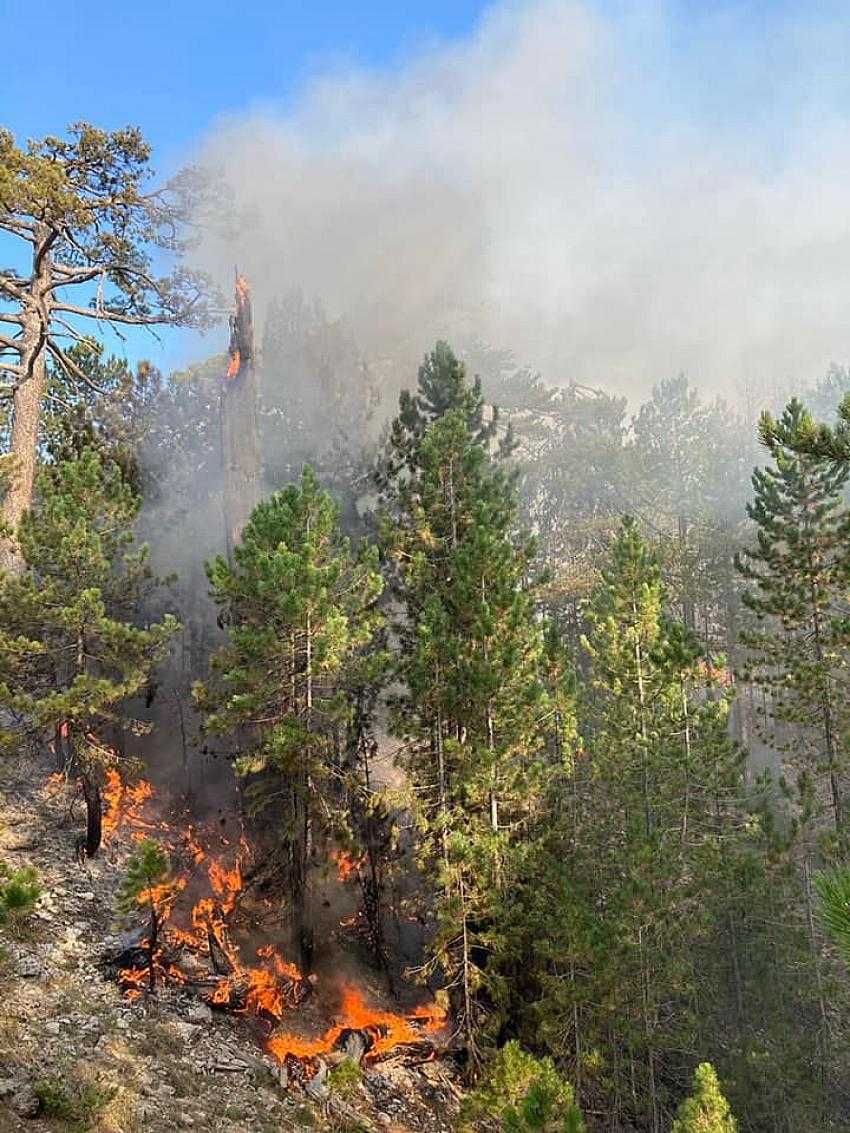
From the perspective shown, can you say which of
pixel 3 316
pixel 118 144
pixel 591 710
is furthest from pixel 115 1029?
pixel 118 144

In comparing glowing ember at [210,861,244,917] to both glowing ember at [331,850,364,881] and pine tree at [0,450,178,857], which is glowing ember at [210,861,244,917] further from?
pine tree at [0,450,178,857]

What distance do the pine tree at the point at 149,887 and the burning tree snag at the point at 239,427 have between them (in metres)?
9.63

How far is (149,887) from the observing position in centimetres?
Answer: 1336

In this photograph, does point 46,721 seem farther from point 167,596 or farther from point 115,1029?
point 167,596

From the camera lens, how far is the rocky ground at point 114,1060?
954 cm

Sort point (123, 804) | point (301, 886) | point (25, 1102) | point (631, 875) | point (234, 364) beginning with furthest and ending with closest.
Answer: point (234, 364), point (123, 804), point (301, 886), point (631, 875), point (25, 1102)

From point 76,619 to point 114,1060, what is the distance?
777 cm

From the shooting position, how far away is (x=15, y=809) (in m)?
17.3

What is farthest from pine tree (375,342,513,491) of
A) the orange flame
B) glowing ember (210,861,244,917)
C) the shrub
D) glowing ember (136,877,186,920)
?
the shrub

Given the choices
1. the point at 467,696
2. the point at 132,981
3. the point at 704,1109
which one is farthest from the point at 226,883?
the point at 704,1109

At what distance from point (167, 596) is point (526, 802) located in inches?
653

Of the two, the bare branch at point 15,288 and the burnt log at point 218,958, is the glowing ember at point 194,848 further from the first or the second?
the bare branch at point 15,288

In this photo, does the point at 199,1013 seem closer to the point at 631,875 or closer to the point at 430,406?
the point at 631,875

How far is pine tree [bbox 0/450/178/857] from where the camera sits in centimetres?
1465
